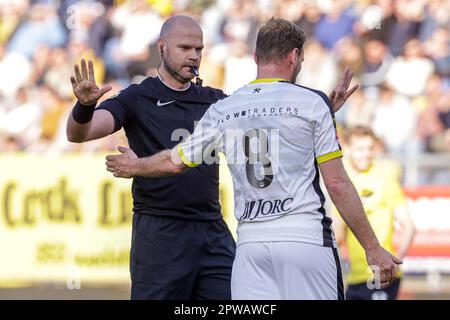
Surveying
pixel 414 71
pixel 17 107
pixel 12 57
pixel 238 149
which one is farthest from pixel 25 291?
pixel 238 149

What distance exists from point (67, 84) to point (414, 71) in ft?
18.5

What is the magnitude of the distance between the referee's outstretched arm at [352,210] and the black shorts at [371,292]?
328 cm

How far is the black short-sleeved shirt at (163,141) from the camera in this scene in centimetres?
697

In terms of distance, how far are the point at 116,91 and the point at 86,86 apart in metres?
10.2

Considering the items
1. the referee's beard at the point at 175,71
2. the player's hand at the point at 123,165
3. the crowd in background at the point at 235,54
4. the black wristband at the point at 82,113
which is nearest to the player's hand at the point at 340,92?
the referee's beard at the point at 175,71

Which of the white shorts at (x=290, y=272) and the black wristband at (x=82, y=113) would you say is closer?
the white shorts at (x=290, y=272)

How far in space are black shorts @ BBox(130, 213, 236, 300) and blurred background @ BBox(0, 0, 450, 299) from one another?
21.1ft

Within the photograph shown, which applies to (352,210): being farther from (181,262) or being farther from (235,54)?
(235,54)

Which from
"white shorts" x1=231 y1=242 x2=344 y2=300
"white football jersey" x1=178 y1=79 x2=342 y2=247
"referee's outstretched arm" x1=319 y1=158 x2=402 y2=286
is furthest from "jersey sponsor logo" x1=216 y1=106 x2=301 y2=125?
"white shorts" x1=231 y1=242 x2=344 y2=300

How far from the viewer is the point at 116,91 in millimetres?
16312

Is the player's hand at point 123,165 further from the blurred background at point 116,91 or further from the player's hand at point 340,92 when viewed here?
the blurred background at point 116,91

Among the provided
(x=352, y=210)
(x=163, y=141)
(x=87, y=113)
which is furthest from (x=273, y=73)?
(x=163, y=141)

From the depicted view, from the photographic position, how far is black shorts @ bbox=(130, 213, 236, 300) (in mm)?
6965
